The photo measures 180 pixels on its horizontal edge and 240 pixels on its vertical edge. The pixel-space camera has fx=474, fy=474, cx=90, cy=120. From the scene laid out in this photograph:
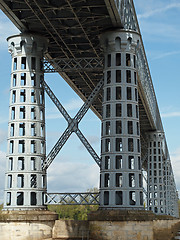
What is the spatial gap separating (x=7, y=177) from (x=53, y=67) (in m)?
12.9

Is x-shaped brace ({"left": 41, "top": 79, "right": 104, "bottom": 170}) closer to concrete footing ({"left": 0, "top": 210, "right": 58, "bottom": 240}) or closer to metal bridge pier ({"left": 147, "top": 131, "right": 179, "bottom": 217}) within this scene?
concrete footing ({"left": 0, "top": 210, "right": 58, "bottom": 240})

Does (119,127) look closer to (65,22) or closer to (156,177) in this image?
(65,22)

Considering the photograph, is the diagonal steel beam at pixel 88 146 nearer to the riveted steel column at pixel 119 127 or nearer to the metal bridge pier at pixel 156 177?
the riveted steel column at pixel 119 127

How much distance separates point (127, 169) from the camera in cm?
3972

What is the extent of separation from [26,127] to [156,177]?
46.6 metres

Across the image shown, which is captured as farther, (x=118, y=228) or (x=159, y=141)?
(x=159, y=141)

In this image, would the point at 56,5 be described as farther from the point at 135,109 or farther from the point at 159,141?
the point at 159,141

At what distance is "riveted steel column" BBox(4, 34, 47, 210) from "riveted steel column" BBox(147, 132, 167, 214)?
44.2 metres

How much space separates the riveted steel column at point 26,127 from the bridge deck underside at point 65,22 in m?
1.61

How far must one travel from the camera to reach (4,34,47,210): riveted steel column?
132 feet

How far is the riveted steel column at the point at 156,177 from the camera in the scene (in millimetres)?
82562

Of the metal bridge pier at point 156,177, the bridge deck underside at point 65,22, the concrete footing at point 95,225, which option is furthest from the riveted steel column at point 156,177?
the concrete footing at point 95,225

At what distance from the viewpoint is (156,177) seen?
83.6 meters

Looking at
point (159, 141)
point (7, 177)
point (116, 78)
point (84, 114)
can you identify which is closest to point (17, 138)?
point (7, 177)
